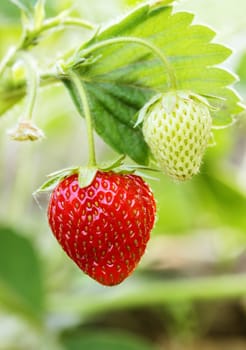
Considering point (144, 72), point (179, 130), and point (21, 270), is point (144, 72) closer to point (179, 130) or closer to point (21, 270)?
point (179, 130)

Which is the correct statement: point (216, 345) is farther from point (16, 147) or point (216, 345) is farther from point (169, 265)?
point (16, 147)

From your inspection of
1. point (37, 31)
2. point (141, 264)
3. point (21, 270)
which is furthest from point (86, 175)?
point (141, 264)

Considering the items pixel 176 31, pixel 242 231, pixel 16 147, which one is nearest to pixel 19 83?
pixel 176 31

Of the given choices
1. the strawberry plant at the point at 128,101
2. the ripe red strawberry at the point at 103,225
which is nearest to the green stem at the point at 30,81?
the strawberry plant at the point at 128,101

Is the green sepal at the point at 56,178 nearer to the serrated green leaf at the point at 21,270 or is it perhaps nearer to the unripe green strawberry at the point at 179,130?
the unripe green strawberry at the point at 179,130

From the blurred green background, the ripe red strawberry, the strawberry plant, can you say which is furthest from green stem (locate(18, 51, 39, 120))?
the blurred green background

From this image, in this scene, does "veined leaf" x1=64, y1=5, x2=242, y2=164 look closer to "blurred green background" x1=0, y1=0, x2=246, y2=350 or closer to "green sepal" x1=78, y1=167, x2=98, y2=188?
"green sepal" x1=78, y1=167, x2=98, y2=188
